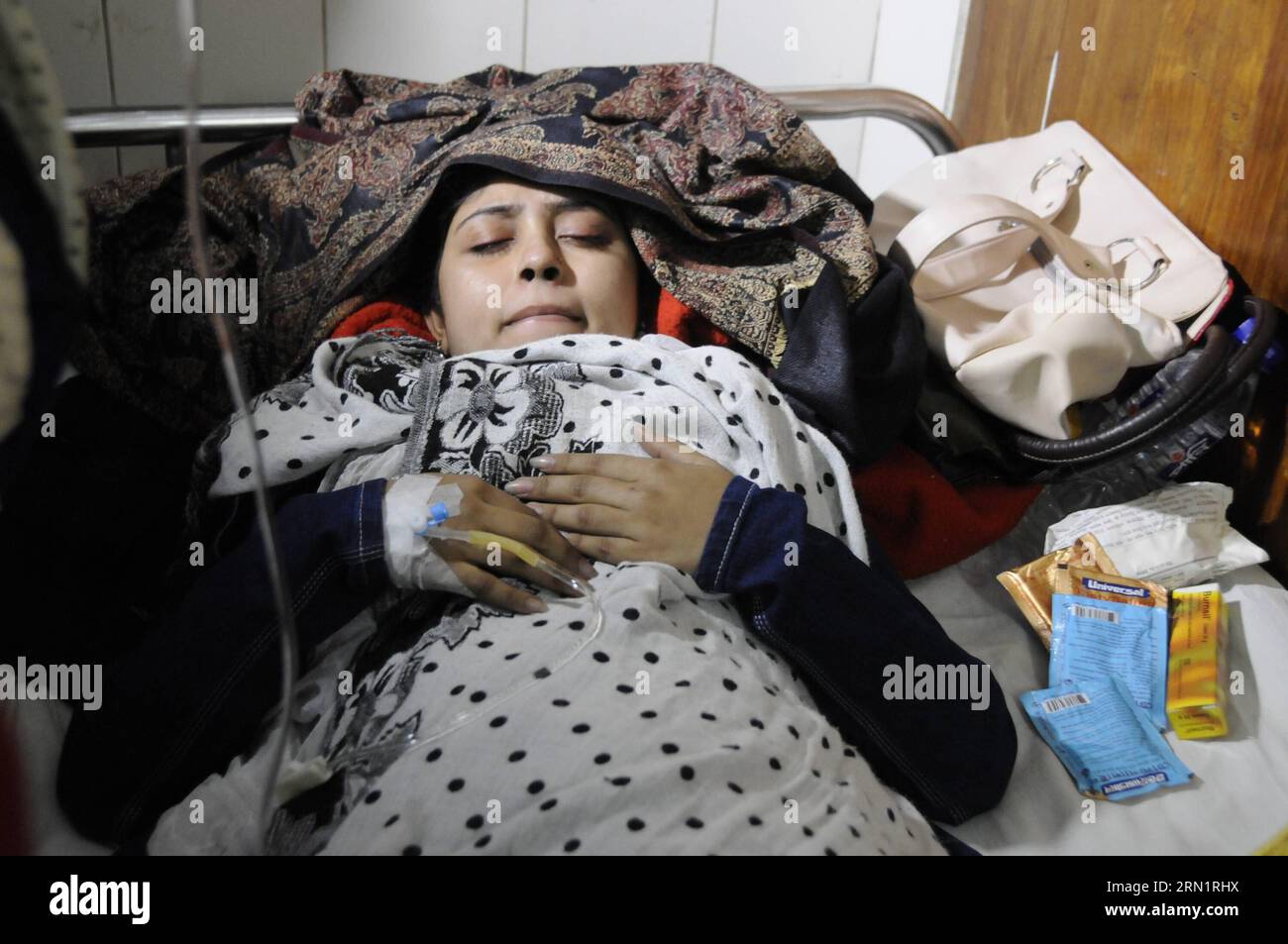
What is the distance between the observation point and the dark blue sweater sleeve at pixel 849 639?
1.04 m

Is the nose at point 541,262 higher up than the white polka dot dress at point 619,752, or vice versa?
the nose at point 541,262

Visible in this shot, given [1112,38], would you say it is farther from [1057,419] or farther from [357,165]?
[357,165]

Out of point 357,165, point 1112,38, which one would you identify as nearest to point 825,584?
point 357,165

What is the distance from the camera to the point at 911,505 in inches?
53.8

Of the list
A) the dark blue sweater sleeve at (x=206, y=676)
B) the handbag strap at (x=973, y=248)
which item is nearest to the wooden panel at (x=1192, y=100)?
the handbag strap at (x=973, y=248)

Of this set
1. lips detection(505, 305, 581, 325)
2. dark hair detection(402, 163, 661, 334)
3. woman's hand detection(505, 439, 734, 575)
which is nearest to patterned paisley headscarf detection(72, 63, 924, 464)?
dark hair detection(402, 163, 661, 334)

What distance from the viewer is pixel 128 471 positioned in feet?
4.25

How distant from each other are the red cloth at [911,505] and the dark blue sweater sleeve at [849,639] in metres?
0.29

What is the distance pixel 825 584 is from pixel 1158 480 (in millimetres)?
626

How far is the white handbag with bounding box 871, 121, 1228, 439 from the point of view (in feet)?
4.45

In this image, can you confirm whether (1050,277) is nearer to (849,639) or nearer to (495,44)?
(849,639)

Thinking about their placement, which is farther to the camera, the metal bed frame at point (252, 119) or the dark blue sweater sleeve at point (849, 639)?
the metal bed frame at point (252, 119)

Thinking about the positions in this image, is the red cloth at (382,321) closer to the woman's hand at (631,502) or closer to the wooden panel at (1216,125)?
the woman's hand at (631,502)

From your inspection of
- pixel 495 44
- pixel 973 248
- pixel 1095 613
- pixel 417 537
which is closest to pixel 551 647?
pixel 417 537
